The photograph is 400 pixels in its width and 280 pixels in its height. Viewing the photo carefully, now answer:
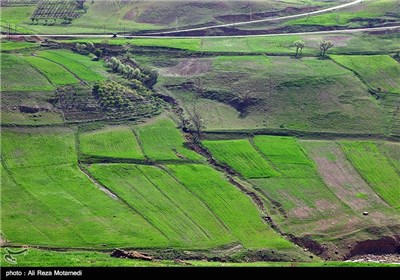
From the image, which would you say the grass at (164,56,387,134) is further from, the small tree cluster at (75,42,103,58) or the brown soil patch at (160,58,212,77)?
the small tree cluster at (75,42,103,58)

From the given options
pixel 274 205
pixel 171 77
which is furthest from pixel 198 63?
pixel 274 205

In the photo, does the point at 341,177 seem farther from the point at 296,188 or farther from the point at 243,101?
the point at 243,101

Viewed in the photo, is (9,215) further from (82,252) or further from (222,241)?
(222,241)

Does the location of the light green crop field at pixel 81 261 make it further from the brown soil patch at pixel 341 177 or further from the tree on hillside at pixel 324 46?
the tree on hillside at pixel 324 46

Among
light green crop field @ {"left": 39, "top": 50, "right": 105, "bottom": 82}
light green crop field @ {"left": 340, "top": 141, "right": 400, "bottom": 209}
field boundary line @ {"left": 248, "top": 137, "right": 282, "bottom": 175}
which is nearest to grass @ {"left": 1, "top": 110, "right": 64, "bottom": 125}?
light green crop field @ {"left": 39, "top": 50, "right": 105, "bottom": 82}

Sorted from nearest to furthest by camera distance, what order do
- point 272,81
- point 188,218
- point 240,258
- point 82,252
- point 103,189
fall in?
point 82,252 → point 240,258 → point 188,218 → point 103,189 → point 272,81
